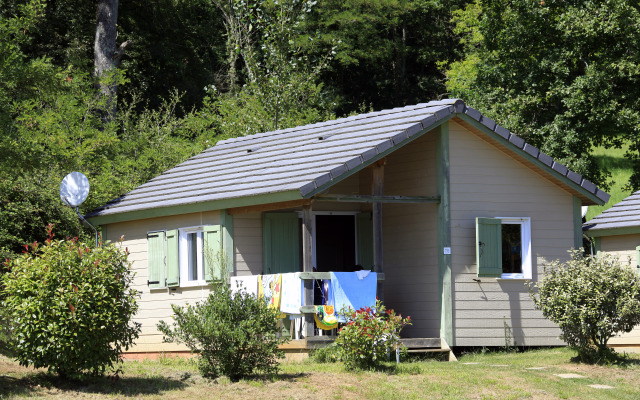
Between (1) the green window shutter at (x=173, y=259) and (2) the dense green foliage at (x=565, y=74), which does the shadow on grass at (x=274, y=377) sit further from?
(2) the dense green foliage at (x=565, y=74)

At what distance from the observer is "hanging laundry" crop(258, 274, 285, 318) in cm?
1591

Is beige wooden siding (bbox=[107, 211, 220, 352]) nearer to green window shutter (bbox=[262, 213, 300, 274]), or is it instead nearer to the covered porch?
green window shutter (bbox=[262, 213, 300, 274])

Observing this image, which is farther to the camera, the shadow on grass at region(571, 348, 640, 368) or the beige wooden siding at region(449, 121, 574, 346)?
the beige wooden siding at region(449, 121, 574, 346)

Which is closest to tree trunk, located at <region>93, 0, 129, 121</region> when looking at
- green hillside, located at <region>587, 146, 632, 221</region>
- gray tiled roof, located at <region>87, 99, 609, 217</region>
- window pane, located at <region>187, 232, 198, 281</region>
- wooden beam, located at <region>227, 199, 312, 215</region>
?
gray tiled roof, located at <region>87, 99, 609, 217</region>

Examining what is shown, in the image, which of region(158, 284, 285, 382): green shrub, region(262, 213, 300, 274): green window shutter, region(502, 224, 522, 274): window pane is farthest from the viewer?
region(502, 224, 522, 274): window pane

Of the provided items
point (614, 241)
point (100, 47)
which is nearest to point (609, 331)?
point (614, 241)

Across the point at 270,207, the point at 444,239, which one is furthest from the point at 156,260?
the point at 444,239

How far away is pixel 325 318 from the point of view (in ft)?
50.8

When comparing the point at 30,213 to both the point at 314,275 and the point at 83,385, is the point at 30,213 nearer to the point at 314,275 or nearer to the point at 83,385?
the point at 314,275

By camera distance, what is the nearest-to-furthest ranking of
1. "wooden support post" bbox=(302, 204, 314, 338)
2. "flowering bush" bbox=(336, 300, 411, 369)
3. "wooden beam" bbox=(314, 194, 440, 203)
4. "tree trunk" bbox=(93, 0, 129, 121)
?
"flowering bush" bbox=(336, 300, 411, 369) < "wooden support post" bbox=(302, 204, 314, 338) < "wooden beam" bbox=(314, 194, 440, 203) < "tree trunk" bbox=(93, 0, 129, 121)

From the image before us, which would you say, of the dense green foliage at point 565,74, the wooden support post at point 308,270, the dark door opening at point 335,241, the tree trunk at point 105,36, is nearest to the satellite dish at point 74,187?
the dark door opening at point 335,241

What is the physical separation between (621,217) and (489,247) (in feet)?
14.4

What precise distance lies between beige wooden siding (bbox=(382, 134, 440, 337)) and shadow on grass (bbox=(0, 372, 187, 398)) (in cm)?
594

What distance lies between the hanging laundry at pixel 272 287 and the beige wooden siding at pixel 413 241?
9.67 feet
